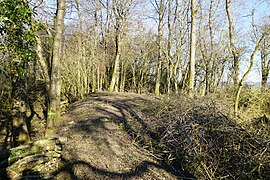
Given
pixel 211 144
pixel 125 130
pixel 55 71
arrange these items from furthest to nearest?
pixel 55 71 < pixel 125 130 < pixel 211 144

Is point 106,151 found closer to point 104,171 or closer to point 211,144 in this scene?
point 104,171

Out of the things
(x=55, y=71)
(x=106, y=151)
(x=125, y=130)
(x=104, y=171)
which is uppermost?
(x=55, y=71)

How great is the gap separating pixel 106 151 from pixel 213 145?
2.59 m

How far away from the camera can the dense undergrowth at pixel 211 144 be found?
5.00 metres

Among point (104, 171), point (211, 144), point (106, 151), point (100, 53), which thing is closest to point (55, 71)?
point (106, 151)

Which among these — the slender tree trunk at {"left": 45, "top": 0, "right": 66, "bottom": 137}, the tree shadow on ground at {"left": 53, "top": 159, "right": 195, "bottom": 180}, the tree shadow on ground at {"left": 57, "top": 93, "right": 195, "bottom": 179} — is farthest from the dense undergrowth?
the slender tree trunk at {"left": 45, "top": 0, "right": 66, "bottom": 137}

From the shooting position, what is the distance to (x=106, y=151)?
5680 mm

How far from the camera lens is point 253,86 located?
13.0 metres

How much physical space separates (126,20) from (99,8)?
Answer: 3627 millimetres

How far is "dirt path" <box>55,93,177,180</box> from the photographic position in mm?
4969

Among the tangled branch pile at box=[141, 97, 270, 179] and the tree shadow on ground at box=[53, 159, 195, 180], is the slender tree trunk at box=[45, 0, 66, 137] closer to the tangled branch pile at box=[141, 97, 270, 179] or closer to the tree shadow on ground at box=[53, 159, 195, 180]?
the tree shadow on ground at box=[53, 159, 195, 180]

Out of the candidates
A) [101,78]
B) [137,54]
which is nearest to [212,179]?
[101,78]

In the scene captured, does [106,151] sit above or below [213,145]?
below

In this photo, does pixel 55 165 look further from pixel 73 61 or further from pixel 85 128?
pixel 73 61
